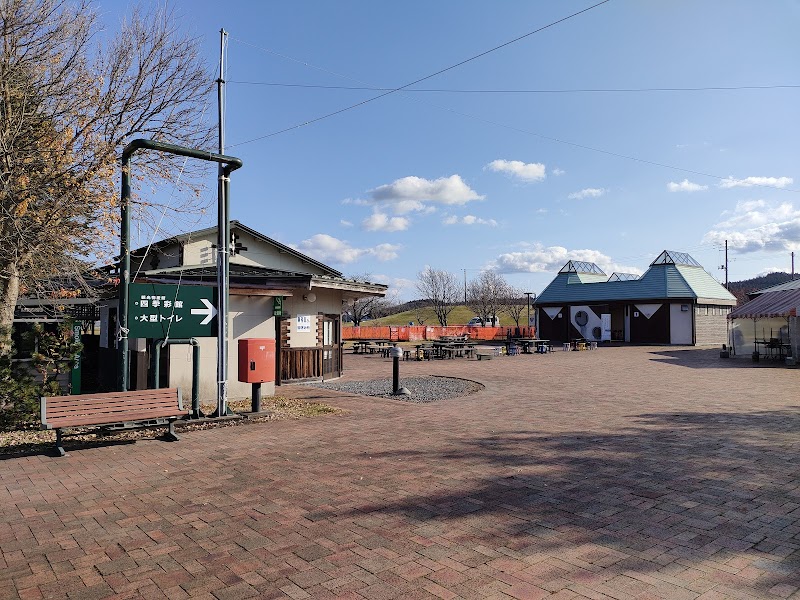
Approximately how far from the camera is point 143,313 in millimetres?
8836

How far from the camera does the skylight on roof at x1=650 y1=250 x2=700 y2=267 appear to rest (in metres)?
40.7

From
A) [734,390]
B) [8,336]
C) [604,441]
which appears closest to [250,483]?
[604,441]

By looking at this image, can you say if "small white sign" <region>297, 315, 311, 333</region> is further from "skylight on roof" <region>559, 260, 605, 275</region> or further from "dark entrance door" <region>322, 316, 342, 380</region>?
"skylight on roof" <region>559, 260, 605, 275</region>

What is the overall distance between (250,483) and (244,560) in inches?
76.1

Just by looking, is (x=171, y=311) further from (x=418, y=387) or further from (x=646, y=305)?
(x=646, y=305)

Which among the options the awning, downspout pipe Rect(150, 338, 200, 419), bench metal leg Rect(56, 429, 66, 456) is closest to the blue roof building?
the awning

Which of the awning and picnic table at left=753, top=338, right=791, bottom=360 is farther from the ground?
the awning

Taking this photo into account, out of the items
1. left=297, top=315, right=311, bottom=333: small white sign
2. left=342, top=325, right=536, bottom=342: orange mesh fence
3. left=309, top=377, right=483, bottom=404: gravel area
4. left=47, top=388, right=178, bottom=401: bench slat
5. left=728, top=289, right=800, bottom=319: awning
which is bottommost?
left=309, top=377, right=483, bottom=404: gravel area

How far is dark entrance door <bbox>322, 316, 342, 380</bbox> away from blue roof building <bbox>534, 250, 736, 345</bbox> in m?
29.3

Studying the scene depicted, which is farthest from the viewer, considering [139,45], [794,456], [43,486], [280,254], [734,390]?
[280,254]

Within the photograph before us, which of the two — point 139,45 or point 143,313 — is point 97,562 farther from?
point 139,45

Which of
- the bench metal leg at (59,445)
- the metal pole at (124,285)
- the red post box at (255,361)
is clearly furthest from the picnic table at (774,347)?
the bench metal leg at (59,445)

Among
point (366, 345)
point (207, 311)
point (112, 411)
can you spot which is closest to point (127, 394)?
point (112, 411)

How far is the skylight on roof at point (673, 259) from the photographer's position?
40719 mm
